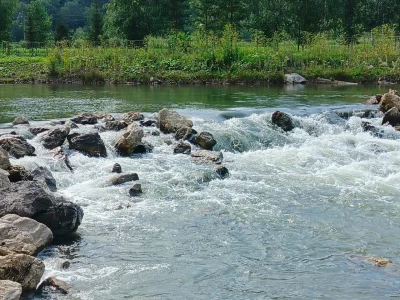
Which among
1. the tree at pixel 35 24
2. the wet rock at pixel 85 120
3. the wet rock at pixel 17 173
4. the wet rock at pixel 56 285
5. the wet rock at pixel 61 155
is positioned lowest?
the wet rock at pixel 56 285

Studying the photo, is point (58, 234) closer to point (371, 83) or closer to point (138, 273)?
point (138, 273)

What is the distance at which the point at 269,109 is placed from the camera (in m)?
23.4

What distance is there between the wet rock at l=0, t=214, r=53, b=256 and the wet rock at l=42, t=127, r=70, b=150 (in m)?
6.92

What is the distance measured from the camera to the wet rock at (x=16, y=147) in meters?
14.4

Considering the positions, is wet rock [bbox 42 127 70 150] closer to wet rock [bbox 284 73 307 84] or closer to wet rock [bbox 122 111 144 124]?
wet rock [bbox 122 111 144 124]

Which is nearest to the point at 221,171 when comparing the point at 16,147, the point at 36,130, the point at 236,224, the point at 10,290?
the point at 236,224

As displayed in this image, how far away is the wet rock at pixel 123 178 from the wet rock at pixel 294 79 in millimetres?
24937

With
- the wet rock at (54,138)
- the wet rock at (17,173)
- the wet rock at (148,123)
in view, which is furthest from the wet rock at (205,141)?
the wet rock at (17,173)

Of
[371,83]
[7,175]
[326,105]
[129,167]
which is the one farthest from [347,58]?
[7,175]

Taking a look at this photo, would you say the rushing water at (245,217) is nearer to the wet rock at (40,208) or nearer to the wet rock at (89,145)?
the wet rock at (89,145)

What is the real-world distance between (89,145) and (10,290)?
8.95 meters

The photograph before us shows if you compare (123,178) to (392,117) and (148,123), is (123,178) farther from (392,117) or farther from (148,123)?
(392,117)

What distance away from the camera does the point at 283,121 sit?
2012 centimetres

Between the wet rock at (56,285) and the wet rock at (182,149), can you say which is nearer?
the wet rock at (56,285)
